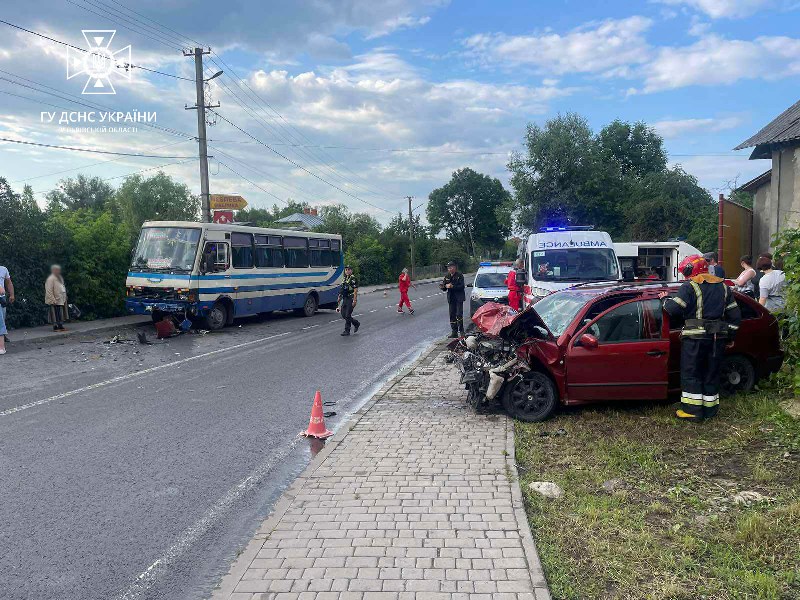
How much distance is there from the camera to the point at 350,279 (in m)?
16.6

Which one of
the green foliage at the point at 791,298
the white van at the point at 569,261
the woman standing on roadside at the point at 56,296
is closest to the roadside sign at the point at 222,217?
the woman standing on roadside at the point at 56,296

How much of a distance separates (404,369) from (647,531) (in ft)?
22.8

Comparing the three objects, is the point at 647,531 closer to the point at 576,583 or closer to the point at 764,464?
the point at 576,583

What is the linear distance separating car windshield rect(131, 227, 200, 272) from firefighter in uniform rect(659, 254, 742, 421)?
1308cm

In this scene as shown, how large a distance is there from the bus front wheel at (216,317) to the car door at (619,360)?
1236 cm

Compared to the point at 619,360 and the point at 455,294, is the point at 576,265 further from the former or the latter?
the point at 619,360

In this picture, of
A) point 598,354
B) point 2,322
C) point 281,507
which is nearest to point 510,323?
point 598,354

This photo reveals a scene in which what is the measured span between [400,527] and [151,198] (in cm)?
7093

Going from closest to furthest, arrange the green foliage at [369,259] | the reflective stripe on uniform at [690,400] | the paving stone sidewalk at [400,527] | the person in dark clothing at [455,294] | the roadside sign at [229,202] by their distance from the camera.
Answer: the paving stone sidewalk at [400,527], the reflective stripe on uniform at [690,400], the person in dark clothing at [455,294], the roadside sign at [229,202], the green foliage at [369,259]

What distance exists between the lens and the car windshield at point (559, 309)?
7.92 meters

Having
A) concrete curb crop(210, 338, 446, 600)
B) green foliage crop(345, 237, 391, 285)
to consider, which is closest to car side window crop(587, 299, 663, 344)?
concrete curb crop(210, 338, 446, 600)

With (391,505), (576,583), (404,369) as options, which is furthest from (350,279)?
(576,583)

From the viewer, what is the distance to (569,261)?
14.5 m

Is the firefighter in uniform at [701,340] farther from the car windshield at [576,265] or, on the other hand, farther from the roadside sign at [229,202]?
the roadside sign at [229,202]
